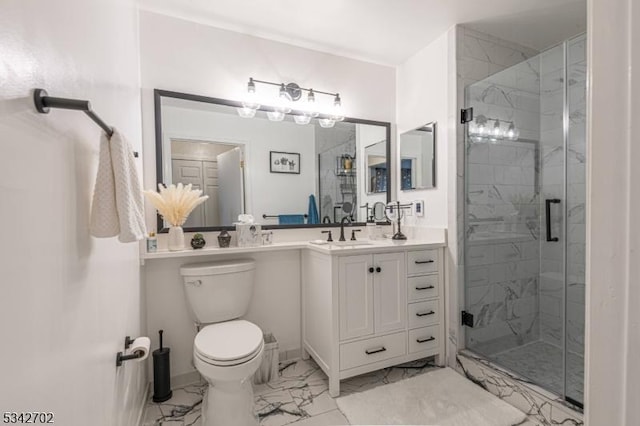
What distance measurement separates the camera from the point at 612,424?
0.35 meters

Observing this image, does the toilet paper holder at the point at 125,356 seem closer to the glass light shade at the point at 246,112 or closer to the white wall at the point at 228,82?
the white wall at the point at 228,82

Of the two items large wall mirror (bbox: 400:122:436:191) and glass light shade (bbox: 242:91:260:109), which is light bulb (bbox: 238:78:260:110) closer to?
glass light shade (bbox: 242:91:260:109)

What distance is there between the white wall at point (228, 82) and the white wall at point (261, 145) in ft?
0.50

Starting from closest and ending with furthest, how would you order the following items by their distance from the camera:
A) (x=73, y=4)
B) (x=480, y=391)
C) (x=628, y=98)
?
(x=628, y=98), (x=73, y=4), (x=480, y=391)

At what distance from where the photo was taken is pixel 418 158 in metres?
2.50

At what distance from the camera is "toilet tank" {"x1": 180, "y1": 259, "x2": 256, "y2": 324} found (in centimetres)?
184

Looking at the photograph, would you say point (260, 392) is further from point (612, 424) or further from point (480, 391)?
point (612, 424)

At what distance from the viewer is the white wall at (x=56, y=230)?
530mm

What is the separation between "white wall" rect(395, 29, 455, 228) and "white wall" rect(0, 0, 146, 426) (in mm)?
2059

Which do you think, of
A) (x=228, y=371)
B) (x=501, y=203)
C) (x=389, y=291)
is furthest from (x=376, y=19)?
(x=228, y=371)

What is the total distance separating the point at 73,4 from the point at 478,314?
2703 millimetres

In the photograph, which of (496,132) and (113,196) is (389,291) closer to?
(496,132)

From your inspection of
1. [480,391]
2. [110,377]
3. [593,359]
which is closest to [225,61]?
[110,377]

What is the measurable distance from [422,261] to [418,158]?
34.7 inches
